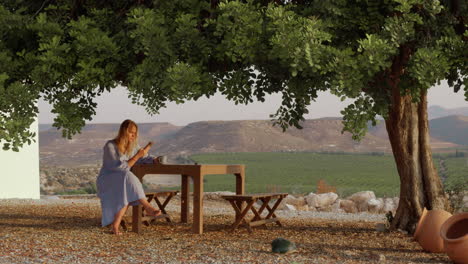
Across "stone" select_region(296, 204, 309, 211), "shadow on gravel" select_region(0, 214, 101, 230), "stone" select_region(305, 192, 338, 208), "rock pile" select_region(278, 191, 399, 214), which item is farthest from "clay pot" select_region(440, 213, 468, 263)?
"stone" select_region(305, 192, 338, 208)

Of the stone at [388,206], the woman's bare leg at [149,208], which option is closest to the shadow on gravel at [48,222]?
the woman's bare leg at [149,208]

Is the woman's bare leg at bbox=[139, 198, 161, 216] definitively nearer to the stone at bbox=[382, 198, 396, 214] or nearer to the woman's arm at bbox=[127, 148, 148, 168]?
the woman's arm at bbox=[127, 148, 148, 168]

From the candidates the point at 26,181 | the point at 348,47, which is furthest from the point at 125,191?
the point at 26,181

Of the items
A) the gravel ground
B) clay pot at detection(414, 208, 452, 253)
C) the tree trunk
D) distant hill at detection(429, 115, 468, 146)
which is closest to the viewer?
the gravel ground

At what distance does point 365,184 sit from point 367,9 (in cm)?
3303

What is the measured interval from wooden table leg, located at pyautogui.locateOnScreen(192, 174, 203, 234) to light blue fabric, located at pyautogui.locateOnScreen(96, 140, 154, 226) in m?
0.77

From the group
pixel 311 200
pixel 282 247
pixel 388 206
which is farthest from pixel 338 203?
pixel 282 247

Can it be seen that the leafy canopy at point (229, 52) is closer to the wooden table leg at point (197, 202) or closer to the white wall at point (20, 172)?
the wooden table leg at point (197, 202)

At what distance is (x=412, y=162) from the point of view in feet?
32.8

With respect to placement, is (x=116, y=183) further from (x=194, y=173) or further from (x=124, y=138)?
(x=194, y=173)

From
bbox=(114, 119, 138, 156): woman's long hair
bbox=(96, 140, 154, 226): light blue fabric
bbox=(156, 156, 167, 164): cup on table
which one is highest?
bbox=(114, 119, 138, 156): woman's long hair

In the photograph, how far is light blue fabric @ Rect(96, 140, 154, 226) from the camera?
9.02m

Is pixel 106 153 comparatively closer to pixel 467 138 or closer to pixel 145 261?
pixel 145 261

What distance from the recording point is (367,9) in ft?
26.2
